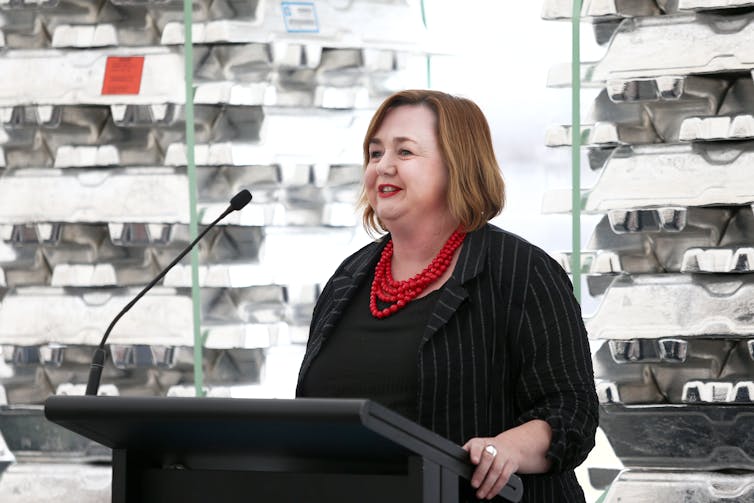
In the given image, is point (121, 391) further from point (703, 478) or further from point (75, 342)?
point (703, 478)

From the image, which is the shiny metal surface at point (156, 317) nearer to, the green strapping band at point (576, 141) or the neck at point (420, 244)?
the green strapping band at point (576, 141)

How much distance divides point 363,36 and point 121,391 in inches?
38.1

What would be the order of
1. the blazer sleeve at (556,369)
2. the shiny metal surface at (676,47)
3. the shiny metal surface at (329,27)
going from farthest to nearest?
1. the shiny metal surface at (329,27)
2. the shiny metal surface at (676,47)
3. the blazer sleeve at (556,369)

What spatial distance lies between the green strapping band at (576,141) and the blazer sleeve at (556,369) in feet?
1.84

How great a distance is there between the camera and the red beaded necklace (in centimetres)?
198

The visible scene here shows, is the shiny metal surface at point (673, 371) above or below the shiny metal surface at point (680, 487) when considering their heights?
above

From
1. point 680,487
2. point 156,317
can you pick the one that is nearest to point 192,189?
point 156,317

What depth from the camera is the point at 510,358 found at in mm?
1895

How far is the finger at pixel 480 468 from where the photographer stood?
1567 mm

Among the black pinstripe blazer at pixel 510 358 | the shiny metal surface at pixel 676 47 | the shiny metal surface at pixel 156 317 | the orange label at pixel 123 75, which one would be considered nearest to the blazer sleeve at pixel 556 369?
the black pinstripe blazer at pixel 510 358

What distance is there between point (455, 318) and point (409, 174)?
0.81 feet

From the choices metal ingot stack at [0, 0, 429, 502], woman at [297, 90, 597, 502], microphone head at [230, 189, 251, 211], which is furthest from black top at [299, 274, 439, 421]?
metal ingot stack at [0, 0, 429, 502]

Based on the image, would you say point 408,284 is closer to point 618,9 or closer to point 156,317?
point 618,9

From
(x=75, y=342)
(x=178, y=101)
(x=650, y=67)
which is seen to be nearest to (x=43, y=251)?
(x=75, y=342)
